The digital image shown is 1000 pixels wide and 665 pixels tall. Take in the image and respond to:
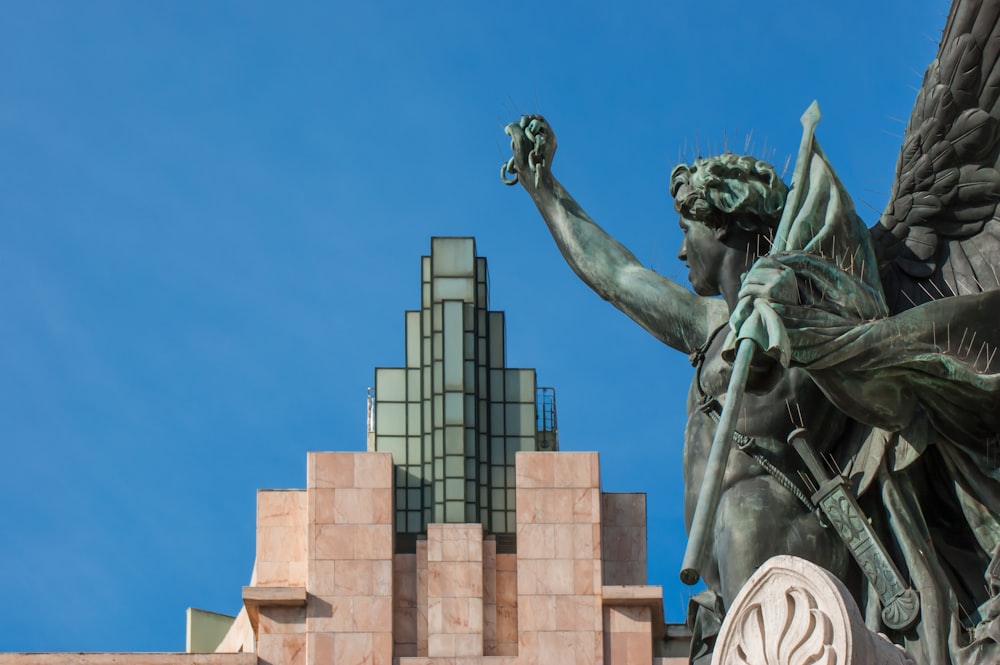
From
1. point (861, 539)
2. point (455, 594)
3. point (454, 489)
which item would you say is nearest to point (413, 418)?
point (454, 489)

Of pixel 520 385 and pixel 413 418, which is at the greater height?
pixel 520 385

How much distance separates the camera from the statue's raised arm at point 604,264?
13.6 m

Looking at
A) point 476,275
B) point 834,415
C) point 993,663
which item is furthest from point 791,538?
point 476,275

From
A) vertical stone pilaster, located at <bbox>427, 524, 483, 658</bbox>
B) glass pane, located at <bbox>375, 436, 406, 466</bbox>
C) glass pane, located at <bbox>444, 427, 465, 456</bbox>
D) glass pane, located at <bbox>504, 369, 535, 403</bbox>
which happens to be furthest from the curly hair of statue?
glass pane, located at <bbox>375, 436, 406, 466</bbox>

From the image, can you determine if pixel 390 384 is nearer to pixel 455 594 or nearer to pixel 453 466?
pixel 453 466

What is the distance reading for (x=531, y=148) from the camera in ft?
47.1

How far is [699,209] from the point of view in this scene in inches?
507

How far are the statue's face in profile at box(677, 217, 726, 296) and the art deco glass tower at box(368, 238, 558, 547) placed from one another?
3182 cm

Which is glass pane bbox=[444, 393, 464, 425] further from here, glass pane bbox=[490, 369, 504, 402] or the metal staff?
the metal staff

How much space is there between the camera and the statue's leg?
1227cm

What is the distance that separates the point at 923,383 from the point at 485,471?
34.3m

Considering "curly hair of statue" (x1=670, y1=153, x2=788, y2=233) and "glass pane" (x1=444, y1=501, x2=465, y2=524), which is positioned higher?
"glass pane" (x1=444, y1=501, x2=465, y2=524)

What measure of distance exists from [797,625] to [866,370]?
181 cm

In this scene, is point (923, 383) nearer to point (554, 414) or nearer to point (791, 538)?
point (791, 538)
